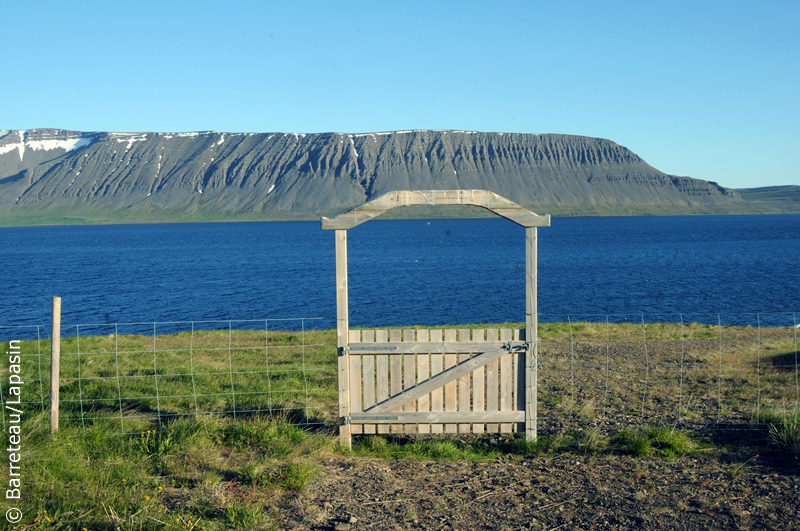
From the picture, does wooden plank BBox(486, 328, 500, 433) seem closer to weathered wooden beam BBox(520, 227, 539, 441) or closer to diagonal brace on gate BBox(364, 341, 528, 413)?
diagonal brace on gate BBox(364, 341, 528, 413)

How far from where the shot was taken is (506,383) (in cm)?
895

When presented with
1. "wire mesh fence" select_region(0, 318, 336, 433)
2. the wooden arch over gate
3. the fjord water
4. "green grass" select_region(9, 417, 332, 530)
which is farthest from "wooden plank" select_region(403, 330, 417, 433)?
the fjord water

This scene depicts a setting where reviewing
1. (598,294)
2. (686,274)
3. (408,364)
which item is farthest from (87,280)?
(408,364)

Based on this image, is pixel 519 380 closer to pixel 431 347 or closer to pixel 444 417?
pixel 444 417

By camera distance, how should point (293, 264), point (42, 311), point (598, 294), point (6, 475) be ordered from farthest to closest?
point (293, 264) → point (598, 294) → point (42, 311) → point (6, 475)

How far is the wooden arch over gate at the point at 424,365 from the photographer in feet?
28.6

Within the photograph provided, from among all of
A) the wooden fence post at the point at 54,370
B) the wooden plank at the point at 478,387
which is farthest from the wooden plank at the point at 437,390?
the wooden fence post at the point at 54,370

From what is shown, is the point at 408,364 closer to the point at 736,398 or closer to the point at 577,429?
the point at 577,429

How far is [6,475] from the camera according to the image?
698 cm

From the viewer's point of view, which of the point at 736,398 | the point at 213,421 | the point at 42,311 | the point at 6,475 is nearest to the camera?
the point at 6,475

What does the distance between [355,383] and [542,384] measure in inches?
190

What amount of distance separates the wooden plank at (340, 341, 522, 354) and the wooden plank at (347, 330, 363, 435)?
0.11 meters

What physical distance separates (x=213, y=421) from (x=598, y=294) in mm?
46649

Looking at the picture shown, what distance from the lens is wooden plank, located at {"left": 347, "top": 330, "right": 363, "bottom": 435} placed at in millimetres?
8805
